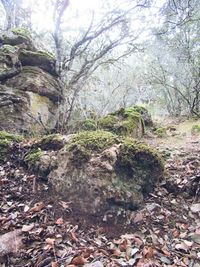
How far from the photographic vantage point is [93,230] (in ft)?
9.61

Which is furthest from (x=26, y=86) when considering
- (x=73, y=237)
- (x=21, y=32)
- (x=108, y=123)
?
(x=73, y=237)

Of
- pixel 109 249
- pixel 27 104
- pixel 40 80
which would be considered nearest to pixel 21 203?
pixel 109 249

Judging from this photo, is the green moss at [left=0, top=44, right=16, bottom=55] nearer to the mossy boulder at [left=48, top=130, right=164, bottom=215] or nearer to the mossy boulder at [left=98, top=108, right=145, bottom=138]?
the mossy boulder at [left=98, top=108, right=145, bottom=138]

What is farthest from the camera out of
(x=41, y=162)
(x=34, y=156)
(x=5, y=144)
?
(x=5, y=144)

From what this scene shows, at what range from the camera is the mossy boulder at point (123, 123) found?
7.56 metres

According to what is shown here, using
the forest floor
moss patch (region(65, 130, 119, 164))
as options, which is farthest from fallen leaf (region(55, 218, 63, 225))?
moss patch (region(65, 130, 119, 164))

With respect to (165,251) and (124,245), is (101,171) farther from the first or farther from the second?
(165,251)

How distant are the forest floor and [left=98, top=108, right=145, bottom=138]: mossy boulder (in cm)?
373

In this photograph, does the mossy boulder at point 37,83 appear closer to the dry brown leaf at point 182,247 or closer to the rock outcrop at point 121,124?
the rock outcrop at point 121,124

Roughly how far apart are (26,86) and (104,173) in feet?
14.5

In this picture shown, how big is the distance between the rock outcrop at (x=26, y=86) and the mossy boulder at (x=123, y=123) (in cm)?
137

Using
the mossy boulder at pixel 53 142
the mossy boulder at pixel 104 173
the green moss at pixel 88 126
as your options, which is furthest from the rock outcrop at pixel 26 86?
the mossy boulder at pixel 104 173

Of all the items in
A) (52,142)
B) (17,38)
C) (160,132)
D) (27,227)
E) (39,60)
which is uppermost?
(17,38)

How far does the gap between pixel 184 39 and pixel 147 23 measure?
379 cm
